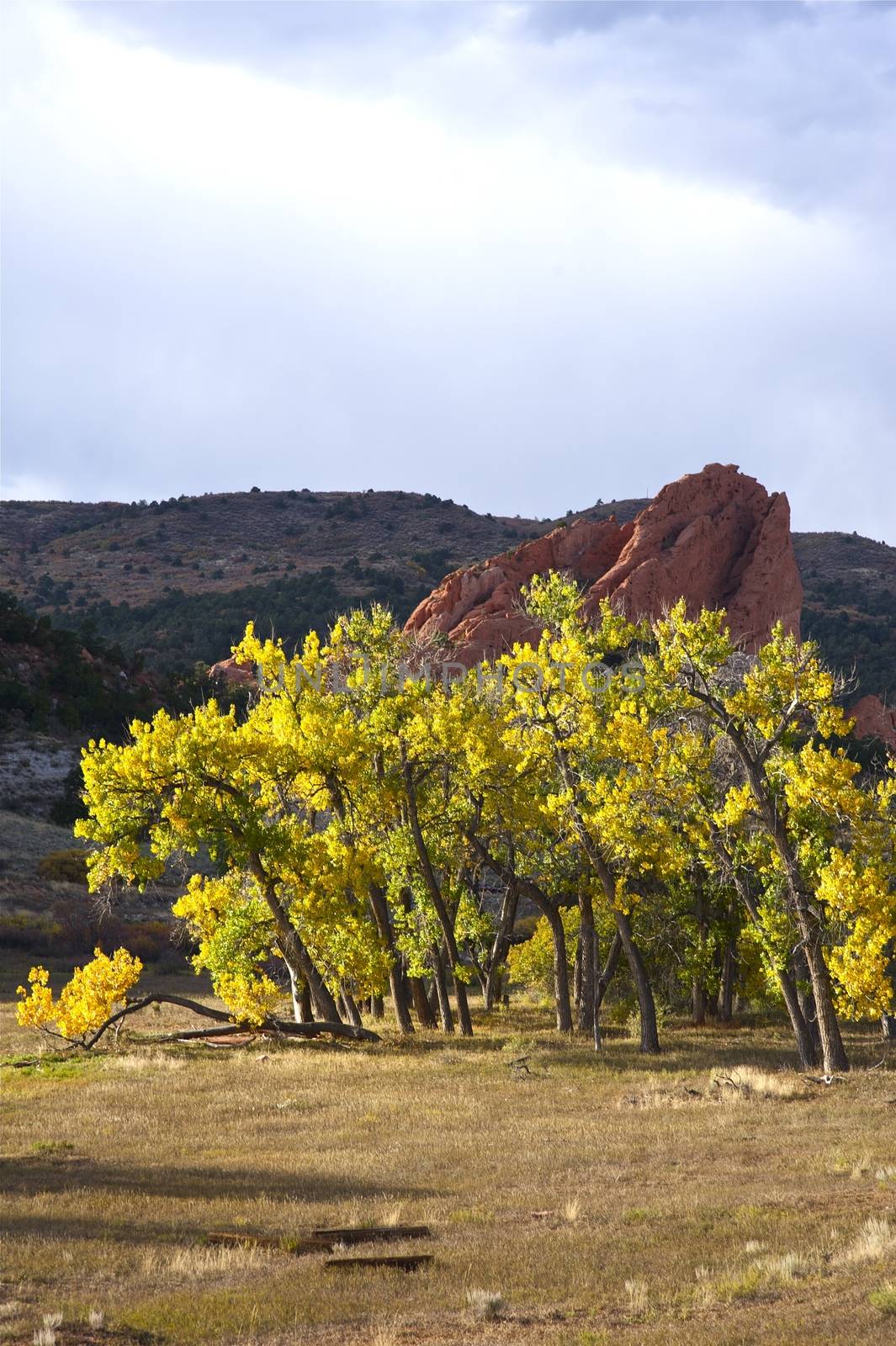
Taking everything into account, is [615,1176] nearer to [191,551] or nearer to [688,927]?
[688,927]

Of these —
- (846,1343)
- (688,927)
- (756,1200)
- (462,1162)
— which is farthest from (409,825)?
(846,1343)

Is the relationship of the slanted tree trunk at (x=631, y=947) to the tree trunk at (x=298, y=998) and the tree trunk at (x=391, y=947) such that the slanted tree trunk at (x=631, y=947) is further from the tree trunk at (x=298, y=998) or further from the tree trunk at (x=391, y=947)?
the tree trunk at (x=298, y=998)

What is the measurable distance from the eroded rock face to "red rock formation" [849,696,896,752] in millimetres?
7289

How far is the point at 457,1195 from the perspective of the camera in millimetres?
14453

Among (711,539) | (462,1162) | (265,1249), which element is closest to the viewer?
(265,1249)

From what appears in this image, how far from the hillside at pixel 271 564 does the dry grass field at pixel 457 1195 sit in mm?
65462

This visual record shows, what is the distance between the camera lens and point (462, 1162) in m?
16.3

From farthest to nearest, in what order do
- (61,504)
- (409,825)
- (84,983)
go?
(61,504), (409,825), (84,983)

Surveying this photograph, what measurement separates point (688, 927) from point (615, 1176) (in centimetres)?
1604

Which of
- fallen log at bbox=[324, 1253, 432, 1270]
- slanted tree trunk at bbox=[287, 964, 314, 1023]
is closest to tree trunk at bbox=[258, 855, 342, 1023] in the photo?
slanted tree trunk at bbox=[287, 964, 314, 1023]

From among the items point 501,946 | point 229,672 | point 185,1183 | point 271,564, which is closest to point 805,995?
point 501,946

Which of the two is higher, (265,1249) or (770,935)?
(770,935)

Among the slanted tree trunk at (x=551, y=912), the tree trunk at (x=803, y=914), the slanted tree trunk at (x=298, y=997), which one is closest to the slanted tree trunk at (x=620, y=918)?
the slanted tree trunk at (x=551, y=912)

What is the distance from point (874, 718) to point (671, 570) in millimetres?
18747
